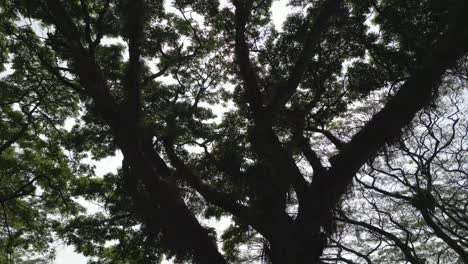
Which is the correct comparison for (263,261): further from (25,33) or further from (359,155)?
(25,33)

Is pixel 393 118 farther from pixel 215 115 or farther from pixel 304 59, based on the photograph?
pixel 215 115

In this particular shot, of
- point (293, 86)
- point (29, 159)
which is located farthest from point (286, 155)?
point (29, 159)

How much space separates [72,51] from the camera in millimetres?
5371

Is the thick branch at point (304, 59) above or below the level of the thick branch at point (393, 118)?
above

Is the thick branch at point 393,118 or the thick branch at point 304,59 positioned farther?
the thick branch at point 304,59

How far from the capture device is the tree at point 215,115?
430 centimetres

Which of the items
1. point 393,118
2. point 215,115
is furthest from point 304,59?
point 215,115

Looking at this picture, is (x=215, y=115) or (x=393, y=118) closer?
(x=393, y=118)

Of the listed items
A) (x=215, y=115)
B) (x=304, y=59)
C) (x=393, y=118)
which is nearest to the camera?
(x=393, y=118)

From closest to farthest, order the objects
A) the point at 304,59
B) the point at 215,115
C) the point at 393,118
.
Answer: the point at 393,118 < the point at 304,59 < the point at 215,115

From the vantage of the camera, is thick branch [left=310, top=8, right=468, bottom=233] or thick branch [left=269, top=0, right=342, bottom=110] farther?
thick branch [left=269, top=0, right=342, bottom=110]

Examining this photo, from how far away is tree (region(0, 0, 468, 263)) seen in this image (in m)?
4.30

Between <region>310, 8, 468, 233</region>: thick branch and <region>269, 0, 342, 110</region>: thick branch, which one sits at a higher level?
<region>269, 0, 342, 110</region>: thick branch

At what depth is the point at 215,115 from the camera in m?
9.72
